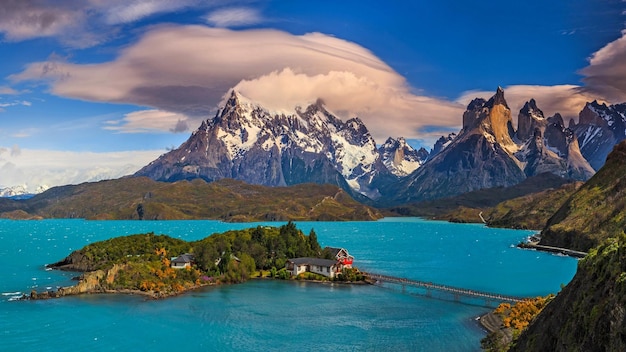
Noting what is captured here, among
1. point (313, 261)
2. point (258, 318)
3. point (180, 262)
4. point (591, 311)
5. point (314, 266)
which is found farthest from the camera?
point (313, 261)

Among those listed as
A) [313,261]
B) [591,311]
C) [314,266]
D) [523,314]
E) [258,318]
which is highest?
[591,311]

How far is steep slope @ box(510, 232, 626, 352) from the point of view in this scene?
23.9 metres

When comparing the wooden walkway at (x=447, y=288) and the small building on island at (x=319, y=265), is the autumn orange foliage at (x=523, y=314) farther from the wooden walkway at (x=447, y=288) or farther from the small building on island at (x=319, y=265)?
the small building on island at (x=319, y=265)

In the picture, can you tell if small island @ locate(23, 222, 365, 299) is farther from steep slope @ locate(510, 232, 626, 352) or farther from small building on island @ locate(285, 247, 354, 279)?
steep slope @ locate(510, 232, 626, 352)

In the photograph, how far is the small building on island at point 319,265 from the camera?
119625mm

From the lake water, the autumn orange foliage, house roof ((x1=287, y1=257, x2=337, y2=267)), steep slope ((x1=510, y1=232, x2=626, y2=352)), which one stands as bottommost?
the lake water

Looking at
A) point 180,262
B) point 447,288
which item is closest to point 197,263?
point 180,262

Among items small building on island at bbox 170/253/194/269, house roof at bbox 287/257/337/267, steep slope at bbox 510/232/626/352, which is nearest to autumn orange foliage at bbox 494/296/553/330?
steep slope at bbox 510/232/626/352

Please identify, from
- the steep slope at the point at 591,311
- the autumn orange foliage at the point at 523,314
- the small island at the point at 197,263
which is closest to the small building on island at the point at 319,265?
the small island at the point at 197,263

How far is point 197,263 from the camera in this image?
118188mm

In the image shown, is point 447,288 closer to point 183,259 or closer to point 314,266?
point 314,266

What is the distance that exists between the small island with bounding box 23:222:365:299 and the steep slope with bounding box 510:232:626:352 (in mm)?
79338

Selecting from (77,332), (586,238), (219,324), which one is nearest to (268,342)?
(219,324)

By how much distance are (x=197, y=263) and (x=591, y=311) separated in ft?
332
